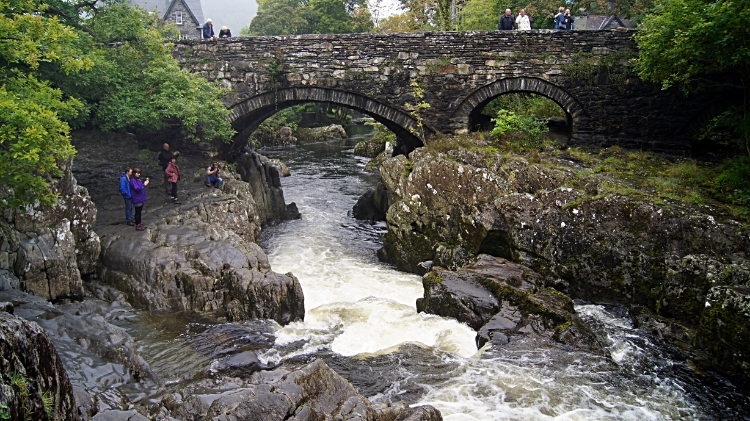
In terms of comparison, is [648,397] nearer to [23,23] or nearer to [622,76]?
[622,76]

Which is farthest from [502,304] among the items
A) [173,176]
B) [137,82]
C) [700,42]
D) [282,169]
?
[282,169]

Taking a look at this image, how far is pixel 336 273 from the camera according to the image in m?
14.8

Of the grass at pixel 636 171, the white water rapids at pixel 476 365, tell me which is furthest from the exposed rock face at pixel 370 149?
the white water rapids at pixel 476 365

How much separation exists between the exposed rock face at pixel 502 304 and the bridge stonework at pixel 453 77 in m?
7.80

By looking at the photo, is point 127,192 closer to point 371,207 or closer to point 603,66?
point 371,207

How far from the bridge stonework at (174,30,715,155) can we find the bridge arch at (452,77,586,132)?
4cm

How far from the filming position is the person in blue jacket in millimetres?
12336

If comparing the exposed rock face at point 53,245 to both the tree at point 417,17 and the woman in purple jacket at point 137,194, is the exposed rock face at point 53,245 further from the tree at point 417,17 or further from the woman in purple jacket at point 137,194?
the tree at point 417,17

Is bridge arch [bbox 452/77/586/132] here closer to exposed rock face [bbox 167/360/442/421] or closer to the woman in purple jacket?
the woman in purple jacket

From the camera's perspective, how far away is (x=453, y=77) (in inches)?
700

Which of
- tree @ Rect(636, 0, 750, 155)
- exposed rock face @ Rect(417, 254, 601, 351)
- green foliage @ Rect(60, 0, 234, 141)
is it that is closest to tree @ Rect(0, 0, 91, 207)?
green foliage @ Rect(60, 0, 234, 141)

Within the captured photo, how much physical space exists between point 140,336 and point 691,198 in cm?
1298

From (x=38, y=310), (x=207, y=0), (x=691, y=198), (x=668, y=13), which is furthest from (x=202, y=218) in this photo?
(x=207, y=0)

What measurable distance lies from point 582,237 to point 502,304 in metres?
3.21
